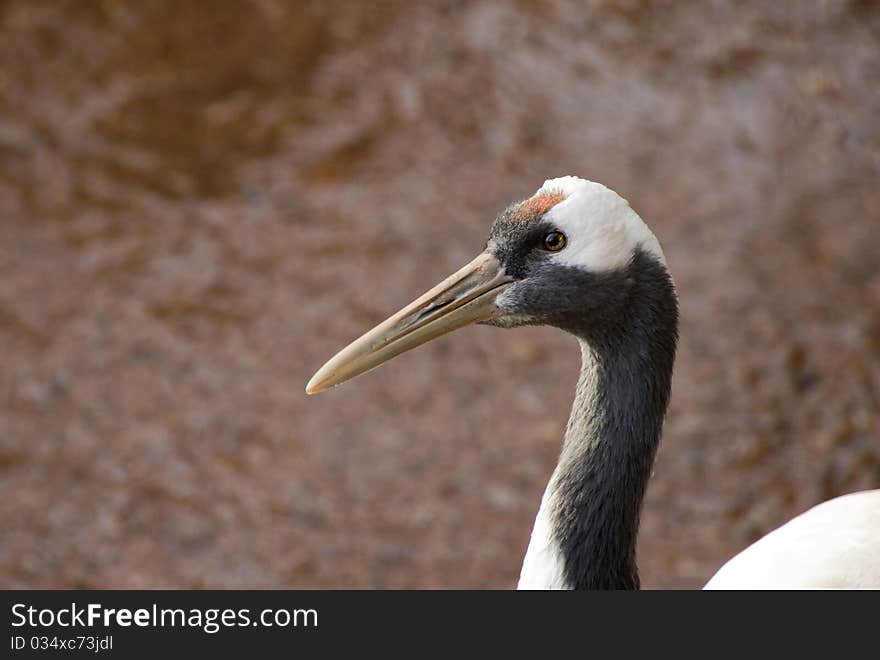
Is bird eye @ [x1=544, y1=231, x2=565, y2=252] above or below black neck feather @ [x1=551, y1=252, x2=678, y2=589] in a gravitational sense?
above

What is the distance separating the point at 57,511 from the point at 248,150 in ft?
7.35

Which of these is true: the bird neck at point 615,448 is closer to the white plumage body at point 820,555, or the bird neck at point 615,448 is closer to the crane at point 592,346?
the crane at point 592,346

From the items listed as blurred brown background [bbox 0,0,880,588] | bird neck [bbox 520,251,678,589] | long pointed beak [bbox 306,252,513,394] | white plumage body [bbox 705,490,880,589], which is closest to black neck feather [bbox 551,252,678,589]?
bird neck [bbox 520,251,678,589]

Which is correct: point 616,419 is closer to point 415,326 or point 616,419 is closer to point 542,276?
point 542,276

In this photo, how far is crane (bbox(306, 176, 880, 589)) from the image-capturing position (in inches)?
107

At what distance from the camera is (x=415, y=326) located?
2.90m

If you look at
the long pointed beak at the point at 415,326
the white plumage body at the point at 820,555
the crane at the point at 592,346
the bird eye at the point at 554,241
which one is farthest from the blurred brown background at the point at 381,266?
the bird eye at the point at 554,241

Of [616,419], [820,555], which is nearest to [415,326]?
[616,419]

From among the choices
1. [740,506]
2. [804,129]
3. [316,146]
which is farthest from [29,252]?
[804,129]

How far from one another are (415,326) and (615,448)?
56 cm

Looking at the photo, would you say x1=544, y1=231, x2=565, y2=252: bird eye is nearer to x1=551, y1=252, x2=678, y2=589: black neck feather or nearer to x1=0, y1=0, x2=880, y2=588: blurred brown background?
x1=551, y1=252, x2=678, y2=589: black neck feather

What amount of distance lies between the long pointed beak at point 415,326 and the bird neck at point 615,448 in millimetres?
285

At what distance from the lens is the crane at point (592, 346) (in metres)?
2.72

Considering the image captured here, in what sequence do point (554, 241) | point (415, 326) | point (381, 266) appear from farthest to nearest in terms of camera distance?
point (381, 266)
point (415, 326)
point (554, 241)
